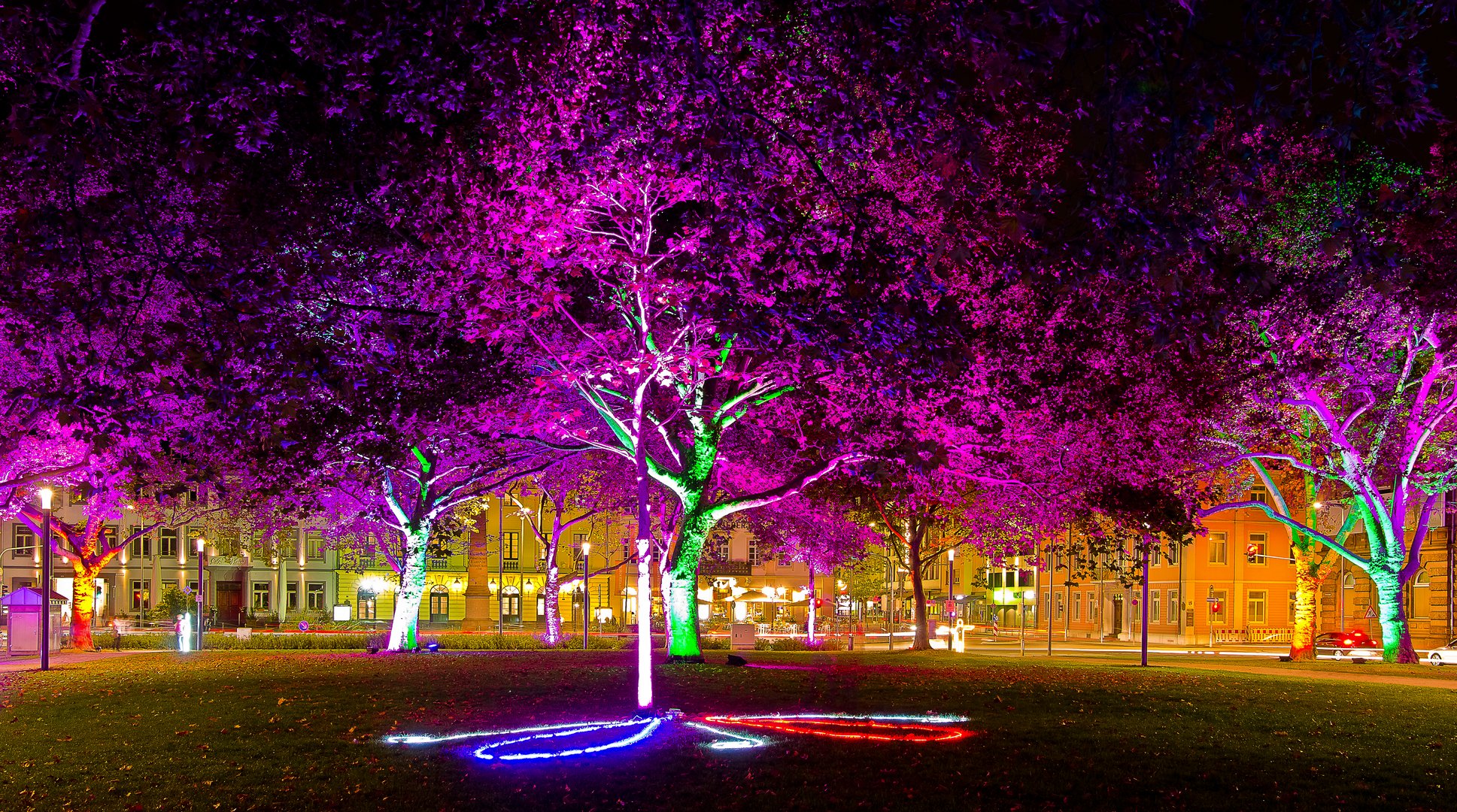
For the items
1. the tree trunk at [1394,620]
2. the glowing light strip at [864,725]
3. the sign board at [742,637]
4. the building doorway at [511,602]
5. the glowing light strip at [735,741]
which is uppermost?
the glowing light strip at [735,741]

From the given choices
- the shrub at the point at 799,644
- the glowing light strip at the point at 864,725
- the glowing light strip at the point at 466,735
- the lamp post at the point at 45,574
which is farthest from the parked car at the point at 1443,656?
the lamp post at the point at 45,574

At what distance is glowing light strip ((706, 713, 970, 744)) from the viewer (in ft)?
45.5

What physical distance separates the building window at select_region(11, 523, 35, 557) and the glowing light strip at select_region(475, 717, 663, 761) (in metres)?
77.7

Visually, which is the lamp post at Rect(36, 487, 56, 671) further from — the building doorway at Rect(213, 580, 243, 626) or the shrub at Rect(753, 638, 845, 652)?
the building doorway at Rect(213, 580, 243, 626)

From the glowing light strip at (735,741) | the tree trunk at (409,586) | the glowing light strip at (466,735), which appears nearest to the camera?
the glowing light strip at (735,741)

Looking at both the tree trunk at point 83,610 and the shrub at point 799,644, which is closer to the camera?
the tree trunk at point 83,610

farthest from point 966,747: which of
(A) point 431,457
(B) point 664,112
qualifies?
(A) point 431,457

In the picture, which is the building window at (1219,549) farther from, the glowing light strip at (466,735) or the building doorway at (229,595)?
the glowing light strip at (466,735)

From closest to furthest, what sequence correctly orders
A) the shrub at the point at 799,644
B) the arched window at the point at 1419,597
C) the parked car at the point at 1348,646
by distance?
1. the shrub at the point at 799,644
2. the parked car at the point at 1348,646
3. the arched window at the point at 1419,597

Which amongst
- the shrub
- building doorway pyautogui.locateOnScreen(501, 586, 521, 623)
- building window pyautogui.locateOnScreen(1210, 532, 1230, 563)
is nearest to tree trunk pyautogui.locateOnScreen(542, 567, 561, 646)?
the shrub

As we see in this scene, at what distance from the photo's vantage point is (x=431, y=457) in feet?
101

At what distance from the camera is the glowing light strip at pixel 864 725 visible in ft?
45.5

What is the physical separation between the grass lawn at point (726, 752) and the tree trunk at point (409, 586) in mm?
9367

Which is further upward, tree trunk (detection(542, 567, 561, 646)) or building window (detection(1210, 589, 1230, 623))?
tree trunk (detection(542, 567, 561, 646))
